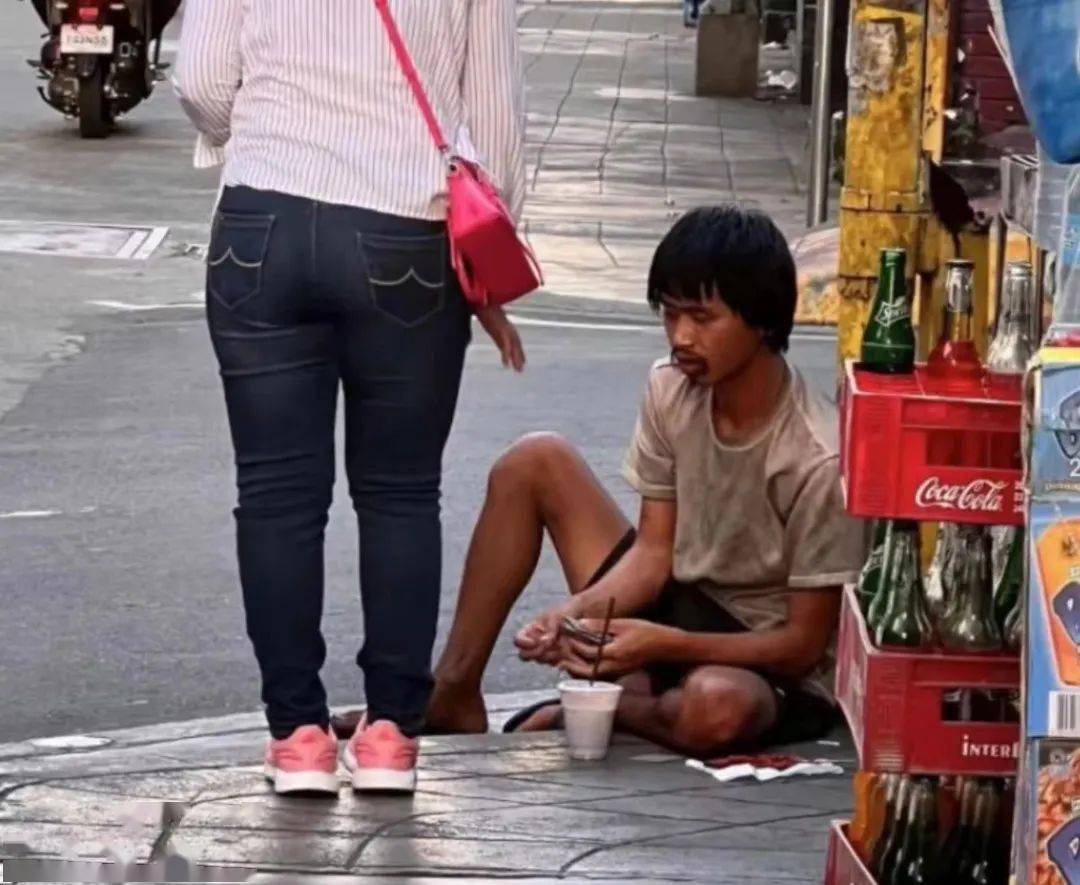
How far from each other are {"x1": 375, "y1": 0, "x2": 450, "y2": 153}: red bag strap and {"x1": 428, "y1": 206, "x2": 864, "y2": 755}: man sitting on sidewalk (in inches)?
21.1

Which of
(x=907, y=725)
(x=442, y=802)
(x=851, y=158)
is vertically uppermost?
(x=851, y=158)

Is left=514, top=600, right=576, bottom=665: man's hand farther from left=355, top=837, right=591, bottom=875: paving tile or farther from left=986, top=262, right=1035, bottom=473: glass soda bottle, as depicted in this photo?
left=986, top=262, right=1035, bottom=473: glass soda bottle

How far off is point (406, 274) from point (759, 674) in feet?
3.45

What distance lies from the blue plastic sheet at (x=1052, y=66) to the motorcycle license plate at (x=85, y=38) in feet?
51.2

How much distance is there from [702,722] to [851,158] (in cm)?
116

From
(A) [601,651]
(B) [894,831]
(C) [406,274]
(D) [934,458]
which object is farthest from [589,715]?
(D) [934,458]

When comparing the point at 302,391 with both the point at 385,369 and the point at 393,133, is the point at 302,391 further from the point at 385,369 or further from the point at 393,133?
the point at 393,133

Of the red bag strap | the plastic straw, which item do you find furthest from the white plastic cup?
the red bag strap

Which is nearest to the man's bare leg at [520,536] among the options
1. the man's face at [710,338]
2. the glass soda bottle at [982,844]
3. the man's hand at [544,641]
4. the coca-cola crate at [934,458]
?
the man's hand at [544,641]

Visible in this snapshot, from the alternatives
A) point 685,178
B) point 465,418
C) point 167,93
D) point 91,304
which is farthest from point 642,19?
point 465,418

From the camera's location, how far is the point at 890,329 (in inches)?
154

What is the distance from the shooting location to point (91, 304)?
12391 millimetres

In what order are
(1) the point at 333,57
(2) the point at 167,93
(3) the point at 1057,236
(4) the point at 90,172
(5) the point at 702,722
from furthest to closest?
(2) the point at 167,93 → (4) the point at 90,172 → (5) the point at 702,722 → (1) the point at 333,57 → (3) the point at 1057,236

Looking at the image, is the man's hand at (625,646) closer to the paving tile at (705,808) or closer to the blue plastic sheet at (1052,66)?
the paving tile at (705,808)
